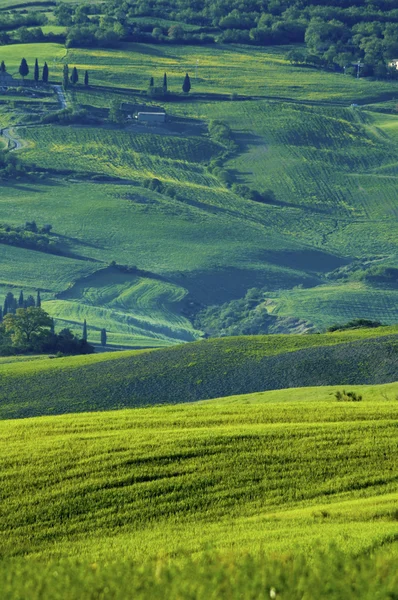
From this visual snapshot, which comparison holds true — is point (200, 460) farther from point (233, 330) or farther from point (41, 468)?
point (233, 330)

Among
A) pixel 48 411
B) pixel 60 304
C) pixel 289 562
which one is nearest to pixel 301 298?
pixel 60 304

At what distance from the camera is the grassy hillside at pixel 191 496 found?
75.7ft

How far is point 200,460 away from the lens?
101 ft

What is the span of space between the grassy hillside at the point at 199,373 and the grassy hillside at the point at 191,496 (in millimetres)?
19522

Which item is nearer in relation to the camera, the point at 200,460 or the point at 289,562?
the point at 289,562

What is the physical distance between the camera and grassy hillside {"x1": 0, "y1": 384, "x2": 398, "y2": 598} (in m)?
23.1

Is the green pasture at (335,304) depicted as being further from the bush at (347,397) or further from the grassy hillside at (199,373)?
the bush at (347,397)

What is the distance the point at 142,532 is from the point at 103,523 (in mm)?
1056

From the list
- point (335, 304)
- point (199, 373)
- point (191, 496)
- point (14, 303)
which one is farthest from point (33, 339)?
point (335, 304)

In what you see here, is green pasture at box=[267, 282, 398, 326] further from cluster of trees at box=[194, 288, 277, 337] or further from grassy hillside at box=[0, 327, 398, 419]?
grassy hillside at box=[0, 327, 398, 419]

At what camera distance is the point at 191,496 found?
28.6 metres

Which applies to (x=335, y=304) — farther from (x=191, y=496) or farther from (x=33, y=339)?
(x=191, y=496)

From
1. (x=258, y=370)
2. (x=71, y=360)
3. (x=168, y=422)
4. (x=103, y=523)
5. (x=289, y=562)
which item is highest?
(x=289, y=562)

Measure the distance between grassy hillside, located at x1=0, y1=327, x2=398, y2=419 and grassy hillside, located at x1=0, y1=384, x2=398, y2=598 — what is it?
1952 cm
